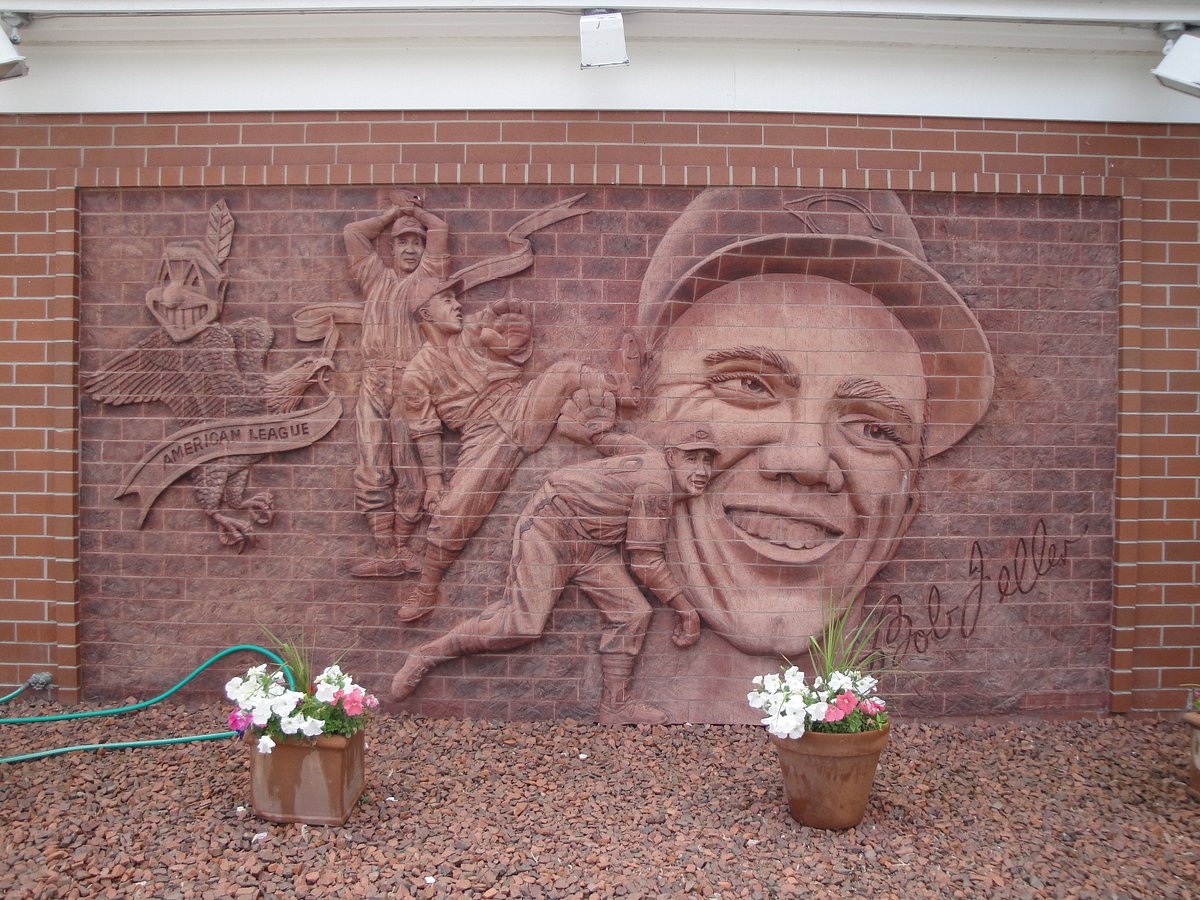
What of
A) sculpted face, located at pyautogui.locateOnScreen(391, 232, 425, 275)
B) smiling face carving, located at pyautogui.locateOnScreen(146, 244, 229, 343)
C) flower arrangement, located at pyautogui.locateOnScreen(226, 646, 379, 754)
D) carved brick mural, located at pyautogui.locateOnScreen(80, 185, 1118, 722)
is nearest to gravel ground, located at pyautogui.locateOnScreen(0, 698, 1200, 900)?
carved brick mural, located at pyautogui.locateOnScreen(80, 185, 1118, 722)

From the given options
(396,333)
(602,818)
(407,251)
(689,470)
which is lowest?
(602,818)

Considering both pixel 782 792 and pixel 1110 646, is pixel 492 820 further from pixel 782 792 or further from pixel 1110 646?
pixel 1110 646

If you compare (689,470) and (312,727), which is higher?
(689,470)

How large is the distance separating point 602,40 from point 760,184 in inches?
41.8

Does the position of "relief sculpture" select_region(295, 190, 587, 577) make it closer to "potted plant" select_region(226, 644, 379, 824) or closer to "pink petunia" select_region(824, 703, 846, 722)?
"potted plant" select_region(226, 644, 379, 824)

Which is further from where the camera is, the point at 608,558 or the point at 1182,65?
the point at 608,558


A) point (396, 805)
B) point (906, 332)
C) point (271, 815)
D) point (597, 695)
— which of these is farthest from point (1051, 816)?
point (271, 815)

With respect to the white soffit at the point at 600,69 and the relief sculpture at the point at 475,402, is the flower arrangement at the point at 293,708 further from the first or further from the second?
the white soffit at the point at 600,69

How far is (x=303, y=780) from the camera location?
10.6 feet

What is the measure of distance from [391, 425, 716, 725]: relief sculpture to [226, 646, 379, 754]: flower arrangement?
3.08 feet

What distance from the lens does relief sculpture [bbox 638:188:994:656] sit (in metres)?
4.24

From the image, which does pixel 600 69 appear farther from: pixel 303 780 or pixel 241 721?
pixel 303 780
